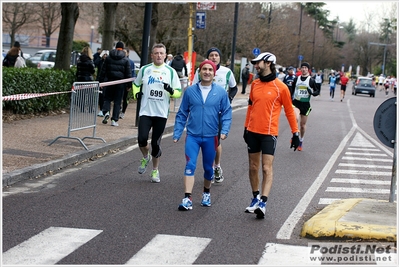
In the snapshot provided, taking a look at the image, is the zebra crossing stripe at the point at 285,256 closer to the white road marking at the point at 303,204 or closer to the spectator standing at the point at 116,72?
the white road marking at the point at 303,204

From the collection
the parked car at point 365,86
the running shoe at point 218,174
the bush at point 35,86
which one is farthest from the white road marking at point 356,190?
the parked car at point 365,86

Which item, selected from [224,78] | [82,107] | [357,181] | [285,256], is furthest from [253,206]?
[82,107]

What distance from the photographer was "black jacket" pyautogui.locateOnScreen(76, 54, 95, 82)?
66.1 ft

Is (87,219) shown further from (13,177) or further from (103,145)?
(103,145)

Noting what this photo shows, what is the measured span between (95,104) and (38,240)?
24.9 feet

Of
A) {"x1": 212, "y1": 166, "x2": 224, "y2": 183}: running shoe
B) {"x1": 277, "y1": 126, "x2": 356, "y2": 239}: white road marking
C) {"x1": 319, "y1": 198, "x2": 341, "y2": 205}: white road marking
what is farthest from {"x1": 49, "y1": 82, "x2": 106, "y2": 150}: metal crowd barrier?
{"x1": 319, "y1": 198, "x2": 341, "y2": 205}: white road marking

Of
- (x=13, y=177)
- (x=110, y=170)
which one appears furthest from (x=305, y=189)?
(x=13, y=177)

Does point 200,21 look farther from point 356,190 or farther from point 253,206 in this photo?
point 253,206

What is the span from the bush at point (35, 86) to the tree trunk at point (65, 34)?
4.34 feet

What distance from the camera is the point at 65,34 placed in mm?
22641

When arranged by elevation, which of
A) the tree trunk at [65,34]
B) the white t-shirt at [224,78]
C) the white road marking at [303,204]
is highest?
the tree trunk at [65,34]

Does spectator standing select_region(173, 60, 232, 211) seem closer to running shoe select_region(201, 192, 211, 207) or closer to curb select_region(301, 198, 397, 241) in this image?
running shoe select_region(201, 192, 211, 207)

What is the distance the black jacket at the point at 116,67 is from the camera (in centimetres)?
1731

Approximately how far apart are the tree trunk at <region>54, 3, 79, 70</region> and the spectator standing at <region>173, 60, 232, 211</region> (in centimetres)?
1428
